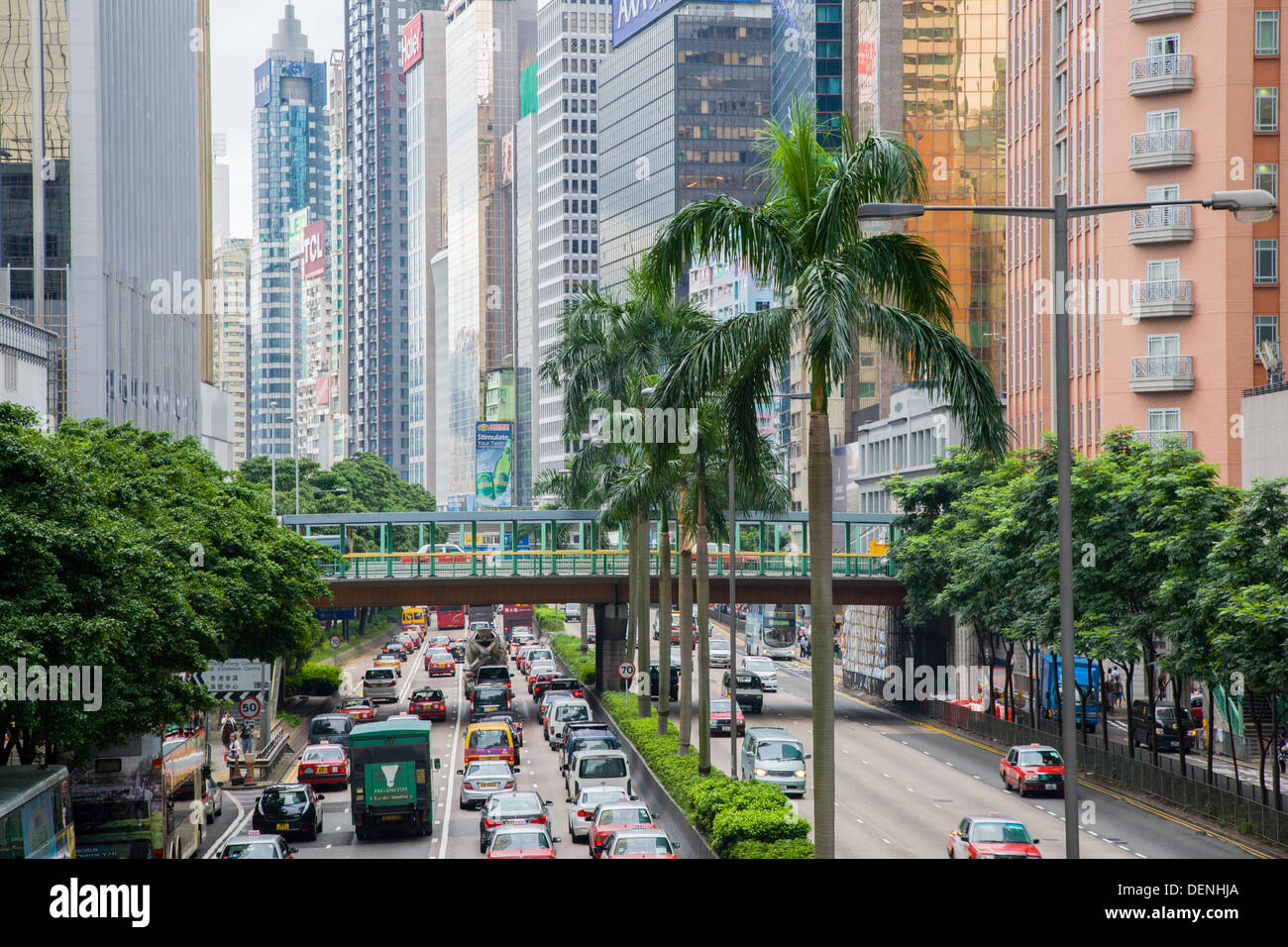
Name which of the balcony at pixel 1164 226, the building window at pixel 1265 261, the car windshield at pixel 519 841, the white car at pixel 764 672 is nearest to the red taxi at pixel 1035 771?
the car windshield at pixel 519 841

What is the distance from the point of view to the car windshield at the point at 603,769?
131 feet

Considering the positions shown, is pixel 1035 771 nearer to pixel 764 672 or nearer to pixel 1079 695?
pixel 1079 695

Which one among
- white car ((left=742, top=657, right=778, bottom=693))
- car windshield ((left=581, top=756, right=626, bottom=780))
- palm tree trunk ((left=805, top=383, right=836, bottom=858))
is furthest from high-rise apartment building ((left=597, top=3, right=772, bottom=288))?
palm tree trunk ((left=805, top=383, right=836, bottom=858))

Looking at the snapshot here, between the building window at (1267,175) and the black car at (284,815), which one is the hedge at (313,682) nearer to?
the black car at (284,815)

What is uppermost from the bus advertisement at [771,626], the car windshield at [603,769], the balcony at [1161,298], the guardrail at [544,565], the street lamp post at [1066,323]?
the balcony at [1161,298]

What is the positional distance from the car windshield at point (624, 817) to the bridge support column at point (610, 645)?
40.1 m

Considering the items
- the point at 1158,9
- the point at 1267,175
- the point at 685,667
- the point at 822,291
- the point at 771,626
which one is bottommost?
the point at 771,626

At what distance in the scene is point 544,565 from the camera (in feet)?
228

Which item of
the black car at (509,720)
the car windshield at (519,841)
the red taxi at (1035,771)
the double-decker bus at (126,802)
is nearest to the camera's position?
the double-decker bus at (126,802)

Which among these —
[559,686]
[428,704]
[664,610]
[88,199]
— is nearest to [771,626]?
[559,686]

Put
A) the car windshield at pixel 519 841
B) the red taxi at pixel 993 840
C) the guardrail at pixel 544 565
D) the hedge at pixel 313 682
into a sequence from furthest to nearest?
the hedge at pixel 313 682
the guardrail at pixel 544 565
the red taxi at pixel 993 840
the car windshield at pixel 519 841

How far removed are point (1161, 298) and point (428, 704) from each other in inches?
1449
